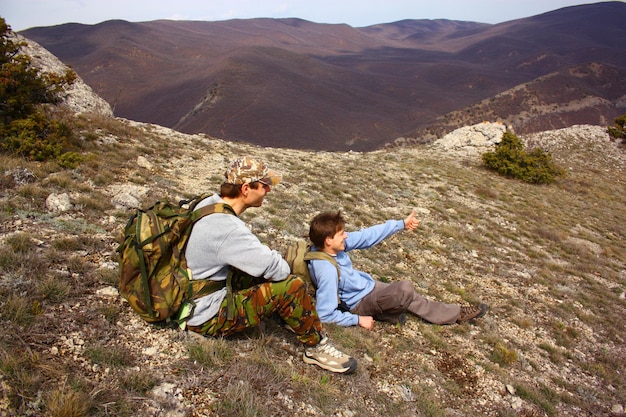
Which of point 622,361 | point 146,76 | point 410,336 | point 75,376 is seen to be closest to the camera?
point 75,376

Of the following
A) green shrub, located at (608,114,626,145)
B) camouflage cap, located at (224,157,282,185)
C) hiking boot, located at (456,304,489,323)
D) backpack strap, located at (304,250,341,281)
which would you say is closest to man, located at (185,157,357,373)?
camouflage cap, located at (224,157,282,185)

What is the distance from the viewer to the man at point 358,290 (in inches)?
156

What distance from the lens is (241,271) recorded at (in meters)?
3.25

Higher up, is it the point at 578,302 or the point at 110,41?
the point at 110,41

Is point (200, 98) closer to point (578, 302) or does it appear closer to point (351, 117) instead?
point (351, 117)

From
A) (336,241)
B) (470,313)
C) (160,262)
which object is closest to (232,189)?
(160,262)

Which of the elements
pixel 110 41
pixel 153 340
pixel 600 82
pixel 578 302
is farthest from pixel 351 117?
pixel 110 41

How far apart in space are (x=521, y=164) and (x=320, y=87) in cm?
7265

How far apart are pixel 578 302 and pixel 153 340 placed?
8.41 meters

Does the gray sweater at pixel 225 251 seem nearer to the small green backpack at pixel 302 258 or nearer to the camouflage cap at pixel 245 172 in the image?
the camouflage cap at pixel 245 172

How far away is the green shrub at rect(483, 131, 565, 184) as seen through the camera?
64.7ft

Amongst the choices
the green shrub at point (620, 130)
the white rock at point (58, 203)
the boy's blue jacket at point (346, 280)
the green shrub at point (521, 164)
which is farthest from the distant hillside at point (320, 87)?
the boy's blue jacket at point (346, 280)

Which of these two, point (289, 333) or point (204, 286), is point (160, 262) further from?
point (289, 333)

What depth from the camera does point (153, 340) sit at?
337 centimetres
